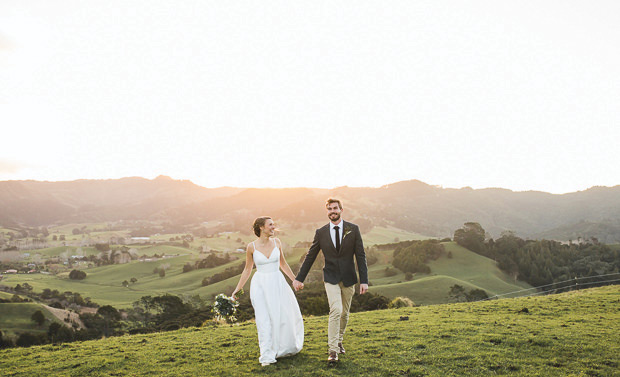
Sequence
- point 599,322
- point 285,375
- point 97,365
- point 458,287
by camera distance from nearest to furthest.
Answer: point 285,375
point 97,365
point 599,322
point 458,287

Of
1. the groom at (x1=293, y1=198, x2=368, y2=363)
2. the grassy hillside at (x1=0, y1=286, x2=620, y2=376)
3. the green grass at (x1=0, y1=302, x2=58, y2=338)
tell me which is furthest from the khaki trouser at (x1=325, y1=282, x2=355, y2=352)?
the green grass at (x1=0, y1=302, x2=58, y2=338)

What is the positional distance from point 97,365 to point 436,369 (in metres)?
8.15

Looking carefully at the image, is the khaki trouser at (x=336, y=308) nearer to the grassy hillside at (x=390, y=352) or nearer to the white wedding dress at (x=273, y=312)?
the grassy hillside at (x=390, y=352)

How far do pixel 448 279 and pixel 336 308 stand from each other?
68.1 m

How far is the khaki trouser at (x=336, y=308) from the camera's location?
8.52 m

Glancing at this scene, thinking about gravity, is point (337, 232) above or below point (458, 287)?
above

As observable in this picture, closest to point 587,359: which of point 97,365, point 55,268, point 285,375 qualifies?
point 285,375

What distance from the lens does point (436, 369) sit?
8344 mm

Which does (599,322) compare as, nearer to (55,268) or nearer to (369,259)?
(369,259)

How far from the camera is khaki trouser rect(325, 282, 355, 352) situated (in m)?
8.52

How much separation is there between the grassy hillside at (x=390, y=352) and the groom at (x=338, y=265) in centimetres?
90

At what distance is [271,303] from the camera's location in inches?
361

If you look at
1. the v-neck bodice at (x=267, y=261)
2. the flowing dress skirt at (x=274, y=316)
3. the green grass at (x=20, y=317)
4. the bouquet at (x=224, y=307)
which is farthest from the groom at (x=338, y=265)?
the green grass at (x=20, y=317)

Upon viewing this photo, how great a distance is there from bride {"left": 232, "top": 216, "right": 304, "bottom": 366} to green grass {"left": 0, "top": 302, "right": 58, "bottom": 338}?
72.5 meters
